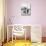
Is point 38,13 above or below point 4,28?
above

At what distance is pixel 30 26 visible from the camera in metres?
2.29

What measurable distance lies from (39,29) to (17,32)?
0.41 meters

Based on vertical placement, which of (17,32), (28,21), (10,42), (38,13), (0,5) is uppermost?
(0,5)

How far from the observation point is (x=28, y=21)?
2.35 meters

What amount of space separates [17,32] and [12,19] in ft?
0.89

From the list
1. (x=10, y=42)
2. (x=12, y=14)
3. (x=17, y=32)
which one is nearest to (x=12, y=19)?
(x=12, y=14)

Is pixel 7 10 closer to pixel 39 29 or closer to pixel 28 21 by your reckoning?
pixel 28 21

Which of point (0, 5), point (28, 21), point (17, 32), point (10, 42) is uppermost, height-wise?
point (0, 5)

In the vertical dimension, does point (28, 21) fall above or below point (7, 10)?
below

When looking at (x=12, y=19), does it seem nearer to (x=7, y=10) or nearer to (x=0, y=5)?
(x=7, y=10)

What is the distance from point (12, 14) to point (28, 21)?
0.33m

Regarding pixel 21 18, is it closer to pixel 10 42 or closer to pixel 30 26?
pixel 30 26

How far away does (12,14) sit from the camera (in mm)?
2338

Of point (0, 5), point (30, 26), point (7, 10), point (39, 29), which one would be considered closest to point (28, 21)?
point (30, 26)
